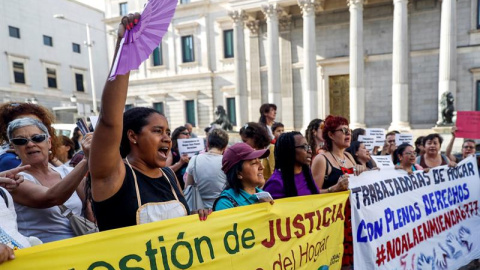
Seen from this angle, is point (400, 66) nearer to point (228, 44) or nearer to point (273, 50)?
point (273, 50)

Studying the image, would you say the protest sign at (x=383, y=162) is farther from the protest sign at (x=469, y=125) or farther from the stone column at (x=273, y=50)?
the stone column at (x=273, y=50)

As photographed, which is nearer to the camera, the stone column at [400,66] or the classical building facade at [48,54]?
the stone column at [400,66]

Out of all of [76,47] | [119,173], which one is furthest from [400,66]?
[76,47]

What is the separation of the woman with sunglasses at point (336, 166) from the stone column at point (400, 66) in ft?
53.6

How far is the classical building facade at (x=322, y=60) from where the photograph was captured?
18.3 meters

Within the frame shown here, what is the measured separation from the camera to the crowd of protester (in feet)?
4.96

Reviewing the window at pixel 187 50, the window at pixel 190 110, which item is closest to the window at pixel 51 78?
the window at pixel 187 50

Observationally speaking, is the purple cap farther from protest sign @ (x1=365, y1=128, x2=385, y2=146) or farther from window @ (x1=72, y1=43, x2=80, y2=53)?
window @ (x1=72, y1=43, x2=80, y2=53)

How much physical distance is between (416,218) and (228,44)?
2360 cm

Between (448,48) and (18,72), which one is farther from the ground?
(18,72)

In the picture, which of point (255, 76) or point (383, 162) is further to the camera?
point (255, 76)

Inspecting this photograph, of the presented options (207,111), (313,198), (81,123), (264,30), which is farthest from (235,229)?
(207,111)

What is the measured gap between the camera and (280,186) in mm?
3105

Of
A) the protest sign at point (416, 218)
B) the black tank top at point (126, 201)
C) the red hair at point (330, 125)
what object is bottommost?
the protest sign at point (416, 218)
